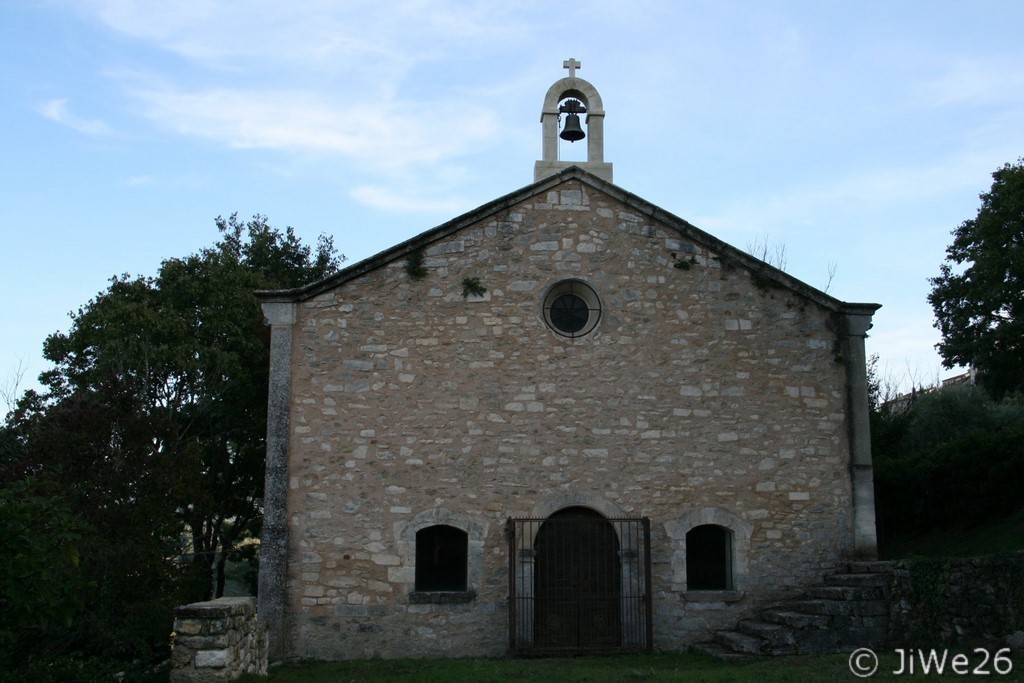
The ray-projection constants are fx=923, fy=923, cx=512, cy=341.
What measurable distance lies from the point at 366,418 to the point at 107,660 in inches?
182

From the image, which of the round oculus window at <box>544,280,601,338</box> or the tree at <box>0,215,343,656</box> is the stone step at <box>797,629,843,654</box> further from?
the tree at <box>0,215,343,656</box>

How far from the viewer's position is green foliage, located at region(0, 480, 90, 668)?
27.9ft

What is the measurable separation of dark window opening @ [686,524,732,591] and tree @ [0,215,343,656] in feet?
23.9

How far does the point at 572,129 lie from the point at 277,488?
7.32 metres

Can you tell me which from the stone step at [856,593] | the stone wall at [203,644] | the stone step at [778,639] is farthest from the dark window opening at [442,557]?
the stone step at [856,593]

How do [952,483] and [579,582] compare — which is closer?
[579,582]

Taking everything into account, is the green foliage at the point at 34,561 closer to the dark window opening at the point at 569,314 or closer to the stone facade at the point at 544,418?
the stone facade at the point at 544,418

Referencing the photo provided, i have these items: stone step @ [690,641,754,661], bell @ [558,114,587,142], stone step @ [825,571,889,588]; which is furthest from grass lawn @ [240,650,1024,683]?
bell @ [558,114,587,142]

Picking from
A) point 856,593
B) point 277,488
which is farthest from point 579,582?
point 277,488

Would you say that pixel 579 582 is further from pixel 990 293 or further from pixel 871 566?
pixel 990 293

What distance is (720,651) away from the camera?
40.4 feet

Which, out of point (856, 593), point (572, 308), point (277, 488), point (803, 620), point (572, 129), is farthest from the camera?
point (572, 129)

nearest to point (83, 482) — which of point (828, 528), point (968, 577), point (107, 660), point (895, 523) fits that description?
point (107, 660)

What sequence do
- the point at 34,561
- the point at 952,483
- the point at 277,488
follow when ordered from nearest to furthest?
the point at 34,561
the point at 277,488
the point at 952,483
